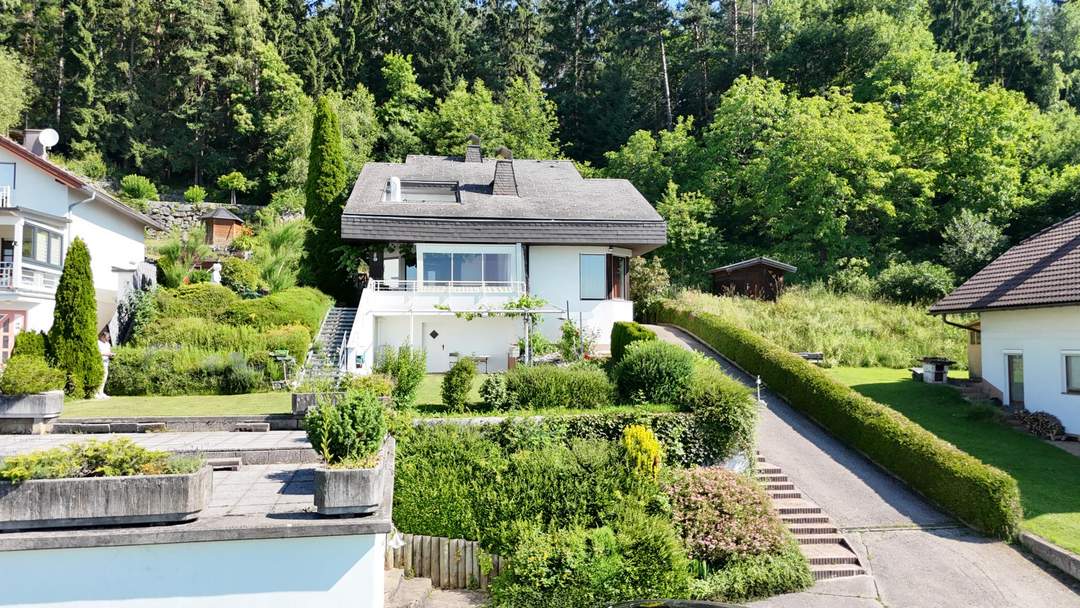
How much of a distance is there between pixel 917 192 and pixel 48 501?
41.0 m

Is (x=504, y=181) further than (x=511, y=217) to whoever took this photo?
Yes

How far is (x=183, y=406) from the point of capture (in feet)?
53.4

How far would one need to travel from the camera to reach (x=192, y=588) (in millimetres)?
7023

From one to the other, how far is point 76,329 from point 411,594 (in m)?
12.3

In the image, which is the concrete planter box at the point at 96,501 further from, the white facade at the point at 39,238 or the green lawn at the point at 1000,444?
the white facade at the point at 39,238

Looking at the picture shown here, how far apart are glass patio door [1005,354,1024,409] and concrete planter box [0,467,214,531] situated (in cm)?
2071

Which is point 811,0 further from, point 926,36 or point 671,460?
point 671,460

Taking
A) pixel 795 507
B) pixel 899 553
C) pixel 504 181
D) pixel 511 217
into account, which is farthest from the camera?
pixel 504 181

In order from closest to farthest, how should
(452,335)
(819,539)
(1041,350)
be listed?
(819,539) → (1041,350) → (452,335)

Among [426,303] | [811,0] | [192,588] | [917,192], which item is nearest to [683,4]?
[811,0]

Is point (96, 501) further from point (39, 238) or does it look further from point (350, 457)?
point (39, 238)

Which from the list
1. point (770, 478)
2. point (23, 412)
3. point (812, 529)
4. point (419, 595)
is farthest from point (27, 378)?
point (812, 529)

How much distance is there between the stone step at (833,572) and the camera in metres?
11.4

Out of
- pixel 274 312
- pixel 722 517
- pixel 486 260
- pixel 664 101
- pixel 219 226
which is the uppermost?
pixel 664 101
